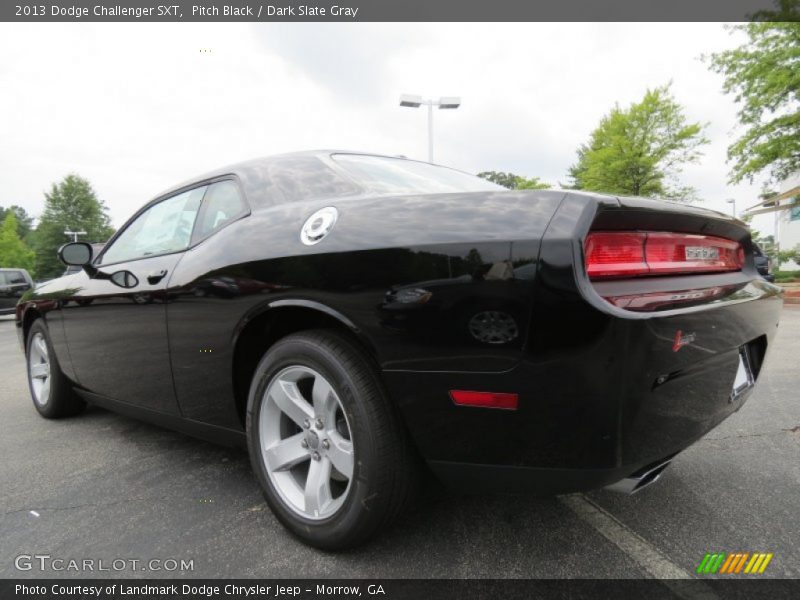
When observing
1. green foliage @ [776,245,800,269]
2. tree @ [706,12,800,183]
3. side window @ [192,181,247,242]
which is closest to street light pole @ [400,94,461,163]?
tree @ [706,12,800,183]

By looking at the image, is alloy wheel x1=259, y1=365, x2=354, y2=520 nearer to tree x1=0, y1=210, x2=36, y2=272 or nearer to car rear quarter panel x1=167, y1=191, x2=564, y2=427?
car rear quarter panel x1=167, y1=191, x2=564, y2=427

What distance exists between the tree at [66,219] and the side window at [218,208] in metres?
65.8

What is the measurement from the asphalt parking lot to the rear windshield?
118 cm

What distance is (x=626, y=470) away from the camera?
4.55 feet

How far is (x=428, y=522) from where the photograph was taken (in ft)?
6.30

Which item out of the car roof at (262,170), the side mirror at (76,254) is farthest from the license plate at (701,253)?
the side mirror at (76,254)

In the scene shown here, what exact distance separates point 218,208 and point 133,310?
2.17ft

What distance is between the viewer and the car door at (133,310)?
239 cm

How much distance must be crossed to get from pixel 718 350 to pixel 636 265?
413 mm

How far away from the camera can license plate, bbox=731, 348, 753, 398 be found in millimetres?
1773

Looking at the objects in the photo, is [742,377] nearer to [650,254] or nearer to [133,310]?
[650,254]

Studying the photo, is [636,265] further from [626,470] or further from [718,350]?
[626,470]

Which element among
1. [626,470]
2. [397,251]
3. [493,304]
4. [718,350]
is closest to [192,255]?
[397,251]

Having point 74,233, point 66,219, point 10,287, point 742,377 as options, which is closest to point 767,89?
point 742,377
